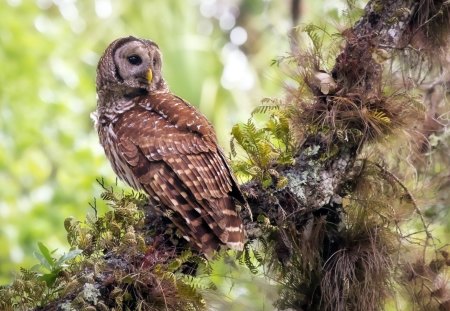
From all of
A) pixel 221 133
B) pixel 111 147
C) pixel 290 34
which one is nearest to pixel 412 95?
pixel 290 34

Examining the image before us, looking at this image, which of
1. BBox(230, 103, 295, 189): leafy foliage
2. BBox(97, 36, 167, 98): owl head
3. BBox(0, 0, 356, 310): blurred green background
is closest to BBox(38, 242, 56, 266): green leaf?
BBox(230, 103, 295, 189): leafy foliage

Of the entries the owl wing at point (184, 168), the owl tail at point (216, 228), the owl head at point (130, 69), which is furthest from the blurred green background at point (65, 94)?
the owl tail at point (216, 228)

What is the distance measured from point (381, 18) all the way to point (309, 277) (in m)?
1.07

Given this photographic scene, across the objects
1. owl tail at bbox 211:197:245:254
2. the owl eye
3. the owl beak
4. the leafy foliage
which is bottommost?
owl tail at bbox 211:197:245:254

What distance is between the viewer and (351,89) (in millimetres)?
3381

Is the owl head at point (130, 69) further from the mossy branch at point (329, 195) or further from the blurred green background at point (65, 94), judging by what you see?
the blurred green background at point (65, 94)

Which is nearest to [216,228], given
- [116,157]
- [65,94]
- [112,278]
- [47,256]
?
[112,278]

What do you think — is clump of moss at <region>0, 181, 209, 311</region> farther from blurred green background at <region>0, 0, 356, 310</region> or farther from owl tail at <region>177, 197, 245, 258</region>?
blurred green background at <region>0, 0, 356, 310</region>

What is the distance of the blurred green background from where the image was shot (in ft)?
22.9

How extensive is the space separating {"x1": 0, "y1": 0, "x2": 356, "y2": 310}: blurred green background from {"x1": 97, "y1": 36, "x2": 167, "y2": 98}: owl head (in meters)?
2.04

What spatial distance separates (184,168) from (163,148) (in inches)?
6.2

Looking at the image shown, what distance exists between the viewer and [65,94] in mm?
8109

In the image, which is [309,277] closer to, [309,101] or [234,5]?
[309,101]

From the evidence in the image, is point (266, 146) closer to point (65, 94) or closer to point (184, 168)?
point (184, 168)
